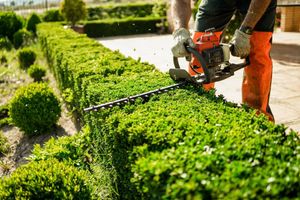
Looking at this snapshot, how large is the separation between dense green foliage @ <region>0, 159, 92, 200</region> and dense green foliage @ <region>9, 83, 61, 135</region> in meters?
2.54

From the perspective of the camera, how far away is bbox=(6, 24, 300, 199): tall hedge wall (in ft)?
4.67

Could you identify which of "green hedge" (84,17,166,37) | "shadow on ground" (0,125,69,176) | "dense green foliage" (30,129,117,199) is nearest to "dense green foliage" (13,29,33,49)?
"green hedge" (84,17,166,37)

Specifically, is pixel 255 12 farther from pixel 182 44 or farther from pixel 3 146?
pixel 3 146

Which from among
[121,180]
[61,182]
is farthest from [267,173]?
[61,182]

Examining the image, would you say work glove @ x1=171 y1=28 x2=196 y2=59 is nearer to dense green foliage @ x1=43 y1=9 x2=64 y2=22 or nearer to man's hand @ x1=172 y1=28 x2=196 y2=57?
man's hand @ x1=172 y1=28 x2=196 y2=57

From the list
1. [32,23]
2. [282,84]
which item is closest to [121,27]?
[32,23]

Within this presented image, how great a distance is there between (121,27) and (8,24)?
575 cm

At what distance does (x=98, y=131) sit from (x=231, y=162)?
5.23 feet

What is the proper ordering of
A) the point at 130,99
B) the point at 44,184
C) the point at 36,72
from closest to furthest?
the point at 44,184, the point at 130,99, the point at 36,72

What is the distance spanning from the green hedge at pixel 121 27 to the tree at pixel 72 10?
171 cm

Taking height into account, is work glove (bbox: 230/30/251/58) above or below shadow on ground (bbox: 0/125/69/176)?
above

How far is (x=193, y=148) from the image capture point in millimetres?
1687

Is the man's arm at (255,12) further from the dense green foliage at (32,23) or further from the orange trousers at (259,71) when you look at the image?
the dense green foliage at (32,23)

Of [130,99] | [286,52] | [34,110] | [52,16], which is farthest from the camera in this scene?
[52,16]
